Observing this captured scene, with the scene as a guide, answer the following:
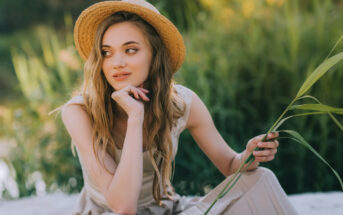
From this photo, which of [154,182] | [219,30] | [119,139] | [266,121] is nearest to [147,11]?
[119,139]

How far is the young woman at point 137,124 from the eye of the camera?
64.6 inches

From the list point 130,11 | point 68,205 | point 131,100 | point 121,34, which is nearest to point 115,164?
point 131,100

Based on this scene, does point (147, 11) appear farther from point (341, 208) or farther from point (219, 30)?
point (219, 30)

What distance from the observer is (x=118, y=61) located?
1709 mm

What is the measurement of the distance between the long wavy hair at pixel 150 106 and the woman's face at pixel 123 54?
3 centimetres

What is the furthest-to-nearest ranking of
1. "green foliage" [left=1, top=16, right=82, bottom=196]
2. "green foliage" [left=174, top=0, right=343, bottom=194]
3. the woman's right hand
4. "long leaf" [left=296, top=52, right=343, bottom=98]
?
1. "green foliage" [left=1, top=16, right=82, bottom=196]
2. "green foliage" [left=174, top=0, right=343, bottom=194]
3. the woman's right hand
4. "long leaf" [left=296, top=52, right=343, bottom=98]

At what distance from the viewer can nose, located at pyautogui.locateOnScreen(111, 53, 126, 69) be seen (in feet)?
5.60

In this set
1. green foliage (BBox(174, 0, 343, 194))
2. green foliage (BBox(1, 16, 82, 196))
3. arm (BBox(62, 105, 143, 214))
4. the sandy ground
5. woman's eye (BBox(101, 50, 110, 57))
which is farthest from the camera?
green foliage (BBox(1, 16, 82, 196))

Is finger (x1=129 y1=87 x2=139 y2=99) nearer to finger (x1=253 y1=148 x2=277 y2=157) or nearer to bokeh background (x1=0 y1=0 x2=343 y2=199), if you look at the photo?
finger (x1=253 y1=148 x2=277 y2=157)

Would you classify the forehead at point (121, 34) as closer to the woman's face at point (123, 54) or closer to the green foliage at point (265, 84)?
the woman's face at point (123, 54)

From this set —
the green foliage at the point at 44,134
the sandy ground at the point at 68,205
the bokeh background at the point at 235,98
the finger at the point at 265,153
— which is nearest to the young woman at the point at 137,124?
the finger at the point at 265,153

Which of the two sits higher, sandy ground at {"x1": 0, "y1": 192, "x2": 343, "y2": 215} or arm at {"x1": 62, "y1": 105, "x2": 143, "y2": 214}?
arm at {"x1": 62, "y1": 105, "x2": 143, "y2": 214}

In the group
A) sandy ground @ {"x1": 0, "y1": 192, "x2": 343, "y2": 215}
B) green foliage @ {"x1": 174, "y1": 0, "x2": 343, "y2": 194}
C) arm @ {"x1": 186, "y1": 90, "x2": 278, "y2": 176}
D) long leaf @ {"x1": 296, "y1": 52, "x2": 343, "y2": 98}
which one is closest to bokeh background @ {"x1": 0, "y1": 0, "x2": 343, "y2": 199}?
green foliage @ {"x1": 174, "y1": 0, "x2": 343, "y2": 194}

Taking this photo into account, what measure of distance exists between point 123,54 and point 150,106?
299 mm
